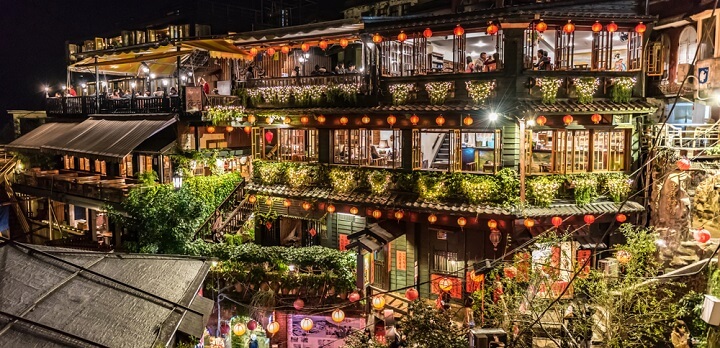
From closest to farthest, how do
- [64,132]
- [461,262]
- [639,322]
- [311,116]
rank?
[639,322] → [461,262] → [311,116] → [64,132]

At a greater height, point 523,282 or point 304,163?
Result: point 304,163

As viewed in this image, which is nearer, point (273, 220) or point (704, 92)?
point (704, 92)

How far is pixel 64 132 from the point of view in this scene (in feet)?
102

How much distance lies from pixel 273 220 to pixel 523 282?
536 inches

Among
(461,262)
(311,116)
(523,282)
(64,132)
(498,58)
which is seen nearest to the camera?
(523,282)

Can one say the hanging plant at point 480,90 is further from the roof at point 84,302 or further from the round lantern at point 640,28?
the roof at point 84,302

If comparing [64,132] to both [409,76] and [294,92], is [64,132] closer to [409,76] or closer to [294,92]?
[294,92]

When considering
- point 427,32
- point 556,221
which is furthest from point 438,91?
point 556,221

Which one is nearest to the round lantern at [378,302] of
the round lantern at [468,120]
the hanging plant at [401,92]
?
the round lantern at [468,120]

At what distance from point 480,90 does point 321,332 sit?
34.0ft

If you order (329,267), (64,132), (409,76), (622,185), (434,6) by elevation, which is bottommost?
(329,267)

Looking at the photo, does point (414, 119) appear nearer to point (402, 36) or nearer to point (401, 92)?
point (401, 92)

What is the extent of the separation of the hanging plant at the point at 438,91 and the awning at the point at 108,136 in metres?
12.9

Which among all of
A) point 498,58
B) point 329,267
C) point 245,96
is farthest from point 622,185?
point 245,96
